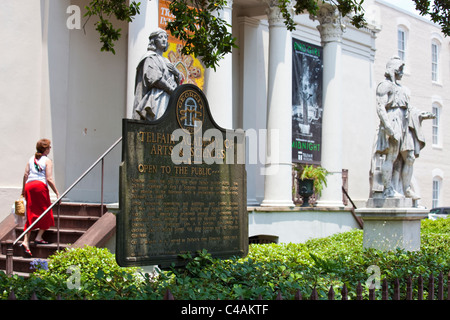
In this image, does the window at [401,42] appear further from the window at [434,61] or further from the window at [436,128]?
the window at [436,128]

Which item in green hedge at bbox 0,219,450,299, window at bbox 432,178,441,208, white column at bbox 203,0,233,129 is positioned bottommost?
green hedge at bbox 0,219,450,299

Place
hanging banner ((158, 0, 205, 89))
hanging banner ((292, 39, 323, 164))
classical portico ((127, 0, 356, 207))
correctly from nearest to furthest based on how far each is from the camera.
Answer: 1. classical portico ((127, 0, 356, 207))
2. hanging banner ((158, 0, 205, 89))
3. hanging banner ((292, 39, 323, 164))

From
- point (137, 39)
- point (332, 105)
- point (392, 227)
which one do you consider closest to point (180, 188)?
point (392, 227)

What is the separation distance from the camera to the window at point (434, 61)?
112ft

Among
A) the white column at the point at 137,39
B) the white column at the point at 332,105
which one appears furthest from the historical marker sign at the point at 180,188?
the white column at the point at 332,105

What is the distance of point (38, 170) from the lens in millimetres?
11328

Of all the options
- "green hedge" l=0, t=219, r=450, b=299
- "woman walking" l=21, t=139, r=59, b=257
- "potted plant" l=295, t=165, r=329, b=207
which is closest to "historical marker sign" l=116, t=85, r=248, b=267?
"green hedge" l=0, t=219, r=450, b=299

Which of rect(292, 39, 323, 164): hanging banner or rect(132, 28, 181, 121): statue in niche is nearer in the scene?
rect(132, 28, 181, 121): statue in niche

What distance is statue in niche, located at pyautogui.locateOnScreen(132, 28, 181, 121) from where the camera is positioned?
8531mm

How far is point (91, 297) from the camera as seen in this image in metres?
5.41

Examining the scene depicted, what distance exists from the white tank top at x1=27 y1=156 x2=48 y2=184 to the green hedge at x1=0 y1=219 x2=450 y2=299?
5.59 ft

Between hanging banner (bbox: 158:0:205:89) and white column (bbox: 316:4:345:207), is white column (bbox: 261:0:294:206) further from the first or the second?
white column (bbox: 316:4:345:207)

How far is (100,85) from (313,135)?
821 cm

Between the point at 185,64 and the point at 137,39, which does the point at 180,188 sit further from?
the point at 185,64
